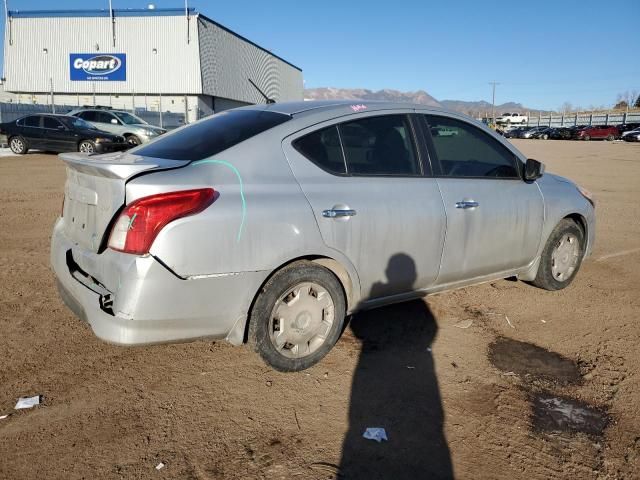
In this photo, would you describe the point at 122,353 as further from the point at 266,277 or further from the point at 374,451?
the point at 374,451

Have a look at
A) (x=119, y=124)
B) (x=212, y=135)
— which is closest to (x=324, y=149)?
(x=212, y=135)

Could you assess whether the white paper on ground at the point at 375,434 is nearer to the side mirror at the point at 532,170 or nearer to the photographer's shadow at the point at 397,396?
the photographer's shadow at the point at 397,396

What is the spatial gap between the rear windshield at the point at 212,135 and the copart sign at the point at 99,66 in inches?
1799

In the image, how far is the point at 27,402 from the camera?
2.97m

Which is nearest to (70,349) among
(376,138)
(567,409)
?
(376,138)

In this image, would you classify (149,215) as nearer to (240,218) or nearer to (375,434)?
(240,218)

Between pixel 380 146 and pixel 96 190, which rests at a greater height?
pixel 380 146

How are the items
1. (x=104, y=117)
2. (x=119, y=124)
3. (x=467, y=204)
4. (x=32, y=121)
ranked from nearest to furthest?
1. (x=467, y=204)
2. (x=32, y=121)
3. (x=119, y=124)
4. (x=104, y=117)

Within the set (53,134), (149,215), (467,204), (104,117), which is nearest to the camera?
(149,215)

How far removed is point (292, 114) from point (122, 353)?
2.00 metres

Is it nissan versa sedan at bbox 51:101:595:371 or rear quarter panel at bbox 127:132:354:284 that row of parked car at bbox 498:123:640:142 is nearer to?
nissan versa sedan at bbox 51:101:595:371

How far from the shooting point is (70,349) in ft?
11.9

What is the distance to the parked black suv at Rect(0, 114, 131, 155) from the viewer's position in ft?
59.6

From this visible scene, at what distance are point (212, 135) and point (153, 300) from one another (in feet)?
4.10
